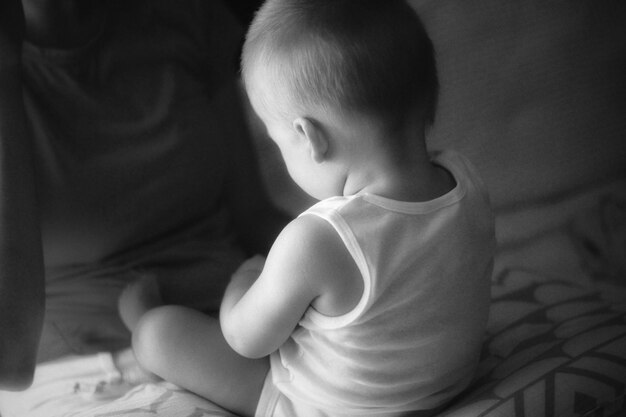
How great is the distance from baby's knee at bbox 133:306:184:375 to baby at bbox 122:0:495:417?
0.25 ft

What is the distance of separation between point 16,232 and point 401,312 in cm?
44

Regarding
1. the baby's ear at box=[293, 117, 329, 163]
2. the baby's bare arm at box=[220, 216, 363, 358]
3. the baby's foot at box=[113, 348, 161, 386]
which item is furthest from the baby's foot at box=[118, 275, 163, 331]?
the baby's ear at box=[293, 117, 329, 163]

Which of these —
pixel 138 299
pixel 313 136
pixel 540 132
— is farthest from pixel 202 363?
pixel 540 132

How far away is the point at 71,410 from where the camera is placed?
897 mm

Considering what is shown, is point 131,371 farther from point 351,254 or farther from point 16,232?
point 351,254

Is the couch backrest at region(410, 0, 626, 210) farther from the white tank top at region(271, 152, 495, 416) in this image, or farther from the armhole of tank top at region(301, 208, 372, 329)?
the armhole of tank top at region(301, 208, 372, 329)

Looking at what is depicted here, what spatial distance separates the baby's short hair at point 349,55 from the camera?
2.27ft

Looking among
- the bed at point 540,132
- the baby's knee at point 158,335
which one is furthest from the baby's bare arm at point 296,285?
the bed at point 540,132

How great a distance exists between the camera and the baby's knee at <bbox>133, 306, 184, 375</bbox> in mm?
Result: 866

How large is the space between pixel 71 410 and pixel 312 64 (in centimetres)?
52

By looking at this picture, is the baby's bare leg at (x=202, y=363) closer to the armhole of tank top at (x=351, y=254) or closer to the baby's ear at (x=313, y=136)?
the armhole of tank top at (x=351, y=254)

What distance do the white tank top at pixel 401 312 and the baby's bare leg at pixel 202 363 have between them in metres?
0.04

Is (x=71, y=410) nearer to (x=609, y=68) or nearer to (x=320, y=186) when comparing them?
(x=320, y=186)

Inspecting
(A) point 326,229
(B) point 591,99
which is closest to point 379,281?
(A) point 326,229
